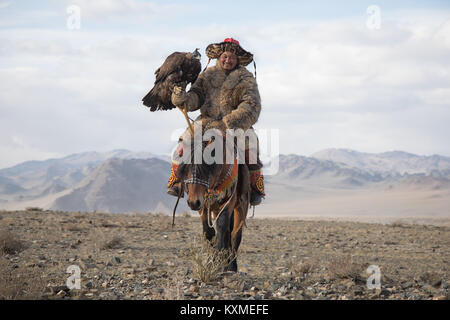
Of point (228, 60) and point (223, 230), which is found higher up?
point (228, 60)

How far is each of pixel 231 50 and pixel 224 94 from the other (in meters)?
0.67

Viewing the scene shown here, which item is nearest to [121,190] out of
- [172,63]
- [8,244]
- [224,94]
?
[8,244]

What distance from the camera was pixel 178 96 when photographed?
6.49 metres

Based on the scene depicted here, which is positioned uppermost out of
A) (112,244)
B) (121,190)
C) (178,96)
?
(178,96)

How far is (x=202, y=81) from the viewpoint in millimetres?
7008

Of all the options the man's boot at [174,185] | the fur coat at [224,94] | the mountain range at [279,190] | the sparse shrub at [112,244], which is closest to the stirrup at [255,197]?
the fur coat at [224,94]

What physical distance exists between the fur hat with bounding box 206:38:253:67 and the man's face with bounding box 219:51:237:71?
6 centimetres

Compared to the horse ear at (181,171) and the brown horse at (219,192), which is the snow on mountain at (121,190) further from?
the horse ear at (181,171)

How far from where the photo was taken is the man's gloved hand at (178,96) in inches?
255

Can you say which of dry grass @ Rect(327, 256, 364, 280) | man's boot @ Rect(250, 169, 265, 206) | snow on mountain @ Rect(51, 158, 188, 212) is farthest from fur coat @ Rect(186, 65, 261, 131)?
snow on mountain @ Rect(51, 158, 188, 212)

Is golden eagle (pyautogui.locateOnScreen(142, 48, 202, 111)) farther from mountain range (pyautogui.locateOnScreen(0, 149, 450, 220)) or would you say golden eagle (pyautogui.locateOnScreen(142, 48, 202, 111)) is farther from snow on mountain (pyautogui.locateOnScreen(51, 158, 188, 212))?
snow on mountain (pyautogui.locateOnScreen(51, 158, 188, 212))

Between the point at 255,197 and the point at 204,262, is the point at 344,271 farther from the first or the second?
the point at 204,262

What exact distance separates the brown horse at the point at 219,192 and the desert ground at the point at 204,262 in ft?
1.21
